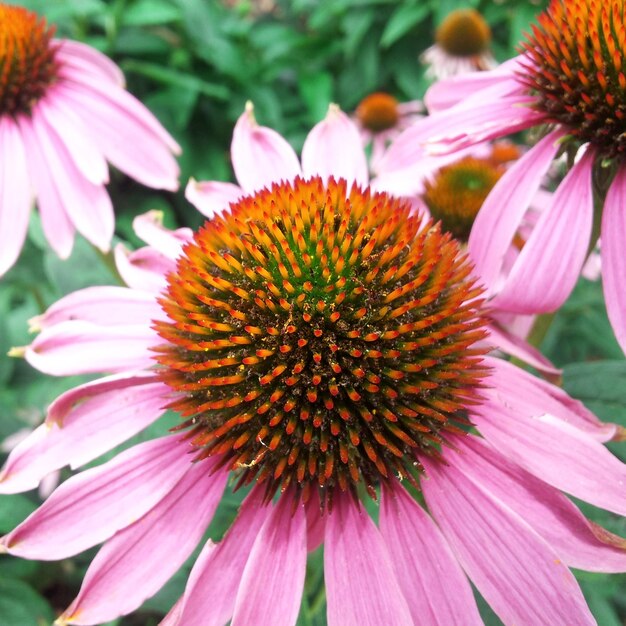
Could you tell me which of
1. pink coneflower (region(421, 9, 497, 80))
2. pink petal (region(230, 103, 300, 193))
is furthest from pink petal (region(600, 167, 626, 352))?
pink coneflower (region(421, 9, 497, 80))

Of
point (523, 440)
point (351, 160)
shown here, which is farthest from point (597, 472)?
point (351, 160)

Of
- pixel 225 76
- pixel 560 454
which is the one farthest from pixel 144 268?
pixel 225 76

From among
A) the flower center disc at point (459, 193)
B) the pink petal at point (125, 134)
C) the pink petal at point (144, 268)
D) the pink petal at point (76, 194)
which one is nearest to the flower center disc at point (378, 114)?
the flower center disc at point (459, 193)

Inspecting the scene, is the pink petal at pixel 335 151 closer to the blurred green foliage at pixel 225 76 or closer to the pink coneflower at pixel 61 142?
the pink coneflower at pixel 61 142

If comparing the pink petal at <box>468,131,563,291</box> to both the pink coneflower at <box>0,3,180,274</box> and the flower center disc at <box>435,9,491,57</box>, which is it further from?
the flower center disc at <box>435,9,491,57</box>

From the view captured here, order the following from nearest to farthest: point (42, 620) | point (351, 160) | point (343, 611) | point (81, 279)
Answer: point (343, 611) < point (351, 160) < point (42, 620) < point (81, 279)

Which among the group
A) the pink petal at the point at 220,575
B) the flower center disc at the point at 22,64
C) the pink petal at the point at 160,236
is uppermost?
the flower center disc at the point at 22,64

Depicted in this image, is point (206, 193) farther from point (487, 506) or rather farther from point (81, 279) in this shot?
point (487, 506)
